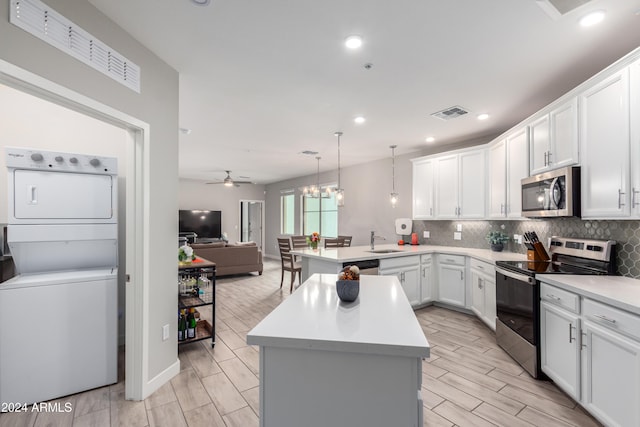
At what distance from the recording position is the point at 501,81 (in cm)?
275

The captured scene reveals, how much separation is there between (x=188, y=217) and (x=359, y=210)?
5.71 m

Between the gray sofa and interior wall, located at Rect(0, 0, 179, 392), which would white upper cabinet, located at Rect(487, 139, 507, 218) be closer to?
interior wall, located at Rect(0, 0, 179, 392)

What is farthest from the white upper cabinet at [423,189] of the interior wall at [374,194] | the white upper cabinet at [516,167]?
the white upper cabinet at [516,167]

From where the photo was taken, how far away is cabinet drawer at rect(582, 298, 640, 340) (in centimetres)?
160

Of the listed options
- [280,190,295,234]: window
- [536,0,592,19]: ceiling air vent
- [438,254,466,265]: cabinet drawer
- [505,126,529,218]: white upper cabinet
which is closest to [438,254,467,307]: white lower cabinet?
[438,254,466,265]: cabinet drawer

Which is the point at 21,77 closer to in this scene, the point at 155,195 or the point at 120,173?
the point at 155,195

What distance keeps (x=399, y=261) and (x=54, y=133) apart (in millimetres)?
4087

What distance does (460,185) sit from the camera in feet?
14.7

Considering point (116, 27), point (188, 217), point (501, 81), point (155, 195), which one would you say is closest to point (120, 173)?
point (155, 195)

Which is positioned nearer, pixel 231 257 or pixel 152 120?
pixel 152 120

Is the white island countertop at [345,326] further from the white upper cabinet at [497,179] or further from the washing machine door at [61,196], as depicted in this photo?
the white upper cabinet at [497,179]

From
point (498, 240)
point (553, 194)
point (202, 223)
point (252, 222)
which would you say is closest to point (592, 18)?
point (553, 194)

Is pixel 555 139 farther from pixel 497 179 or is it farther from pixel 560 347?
pixel 560 347

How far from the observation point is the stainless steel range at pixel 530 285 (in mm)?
2443
